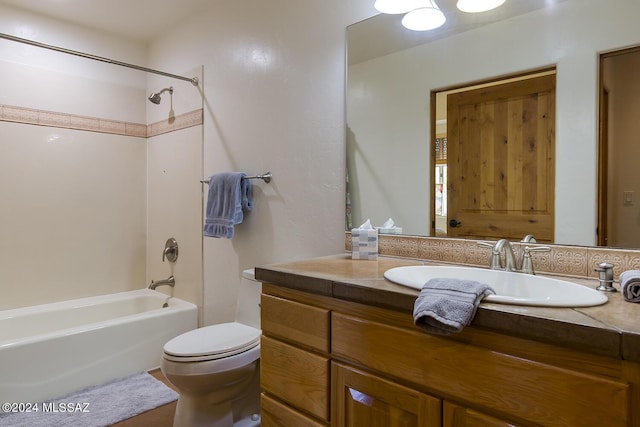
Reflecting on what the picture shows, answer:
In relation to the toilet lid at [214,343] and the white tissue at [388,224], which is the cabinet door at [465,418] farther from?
the toilet lid at [214,343]

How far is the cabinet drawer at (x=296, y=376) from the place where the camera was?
113cm

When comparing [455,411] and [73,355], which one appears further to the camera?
[73,355]

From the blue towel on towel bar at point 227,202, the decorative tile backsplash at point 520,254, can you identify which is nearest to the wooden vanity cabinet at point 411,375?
the decorative tile backsplash at point 520,254

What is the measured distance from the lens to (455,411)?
0.86m

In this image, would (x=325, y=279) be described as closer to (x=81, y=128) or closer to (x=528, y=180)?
(x=528, y=180)

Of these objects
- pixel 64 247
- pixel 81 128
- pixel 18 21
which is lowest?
pixel 64 247

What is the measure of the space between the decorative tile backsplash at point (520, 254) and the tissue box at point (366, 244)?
103mm

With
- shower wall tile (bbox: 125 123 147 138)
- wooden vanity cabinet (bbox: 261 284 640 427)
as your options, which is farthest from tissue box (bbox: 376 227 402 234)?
shower wall tile (bbox: 125 123 147 138)

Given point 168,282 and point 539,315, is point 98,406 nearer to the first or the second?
point 168,282

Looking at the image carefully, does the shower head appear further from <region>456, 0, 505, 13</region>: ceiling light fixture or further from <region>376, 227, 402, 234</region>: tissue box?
<region>456, 0, 505, 13</region>: ceiling light fixture

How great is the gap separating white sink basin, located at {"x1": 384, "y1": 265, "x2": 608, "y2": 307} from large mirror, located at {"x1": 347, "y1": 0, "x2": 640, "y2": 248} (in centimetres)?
23

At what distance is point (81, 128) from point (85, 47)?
61cm

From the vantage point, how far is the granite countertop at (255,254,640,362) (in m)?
0.67

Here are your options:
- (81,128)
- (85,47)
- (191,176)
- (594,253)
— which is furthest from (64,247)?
(594,253)
